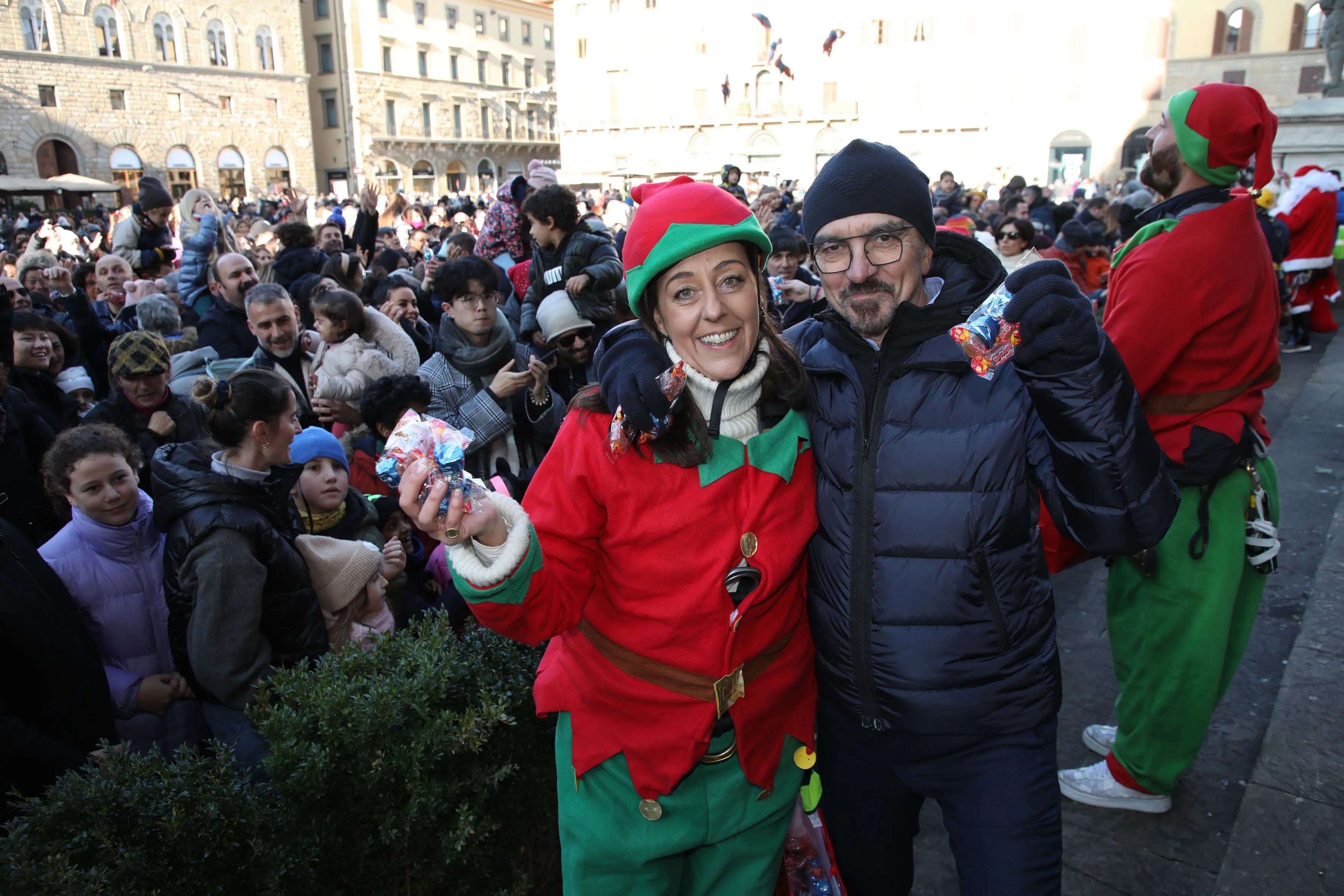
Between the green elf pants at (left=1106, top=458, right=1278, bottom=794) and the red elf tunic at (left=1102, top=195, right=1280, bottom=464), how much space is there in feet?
0.78

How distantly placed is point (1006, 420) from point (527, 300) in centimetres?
367

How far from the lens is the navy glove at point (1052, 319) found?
1577mm

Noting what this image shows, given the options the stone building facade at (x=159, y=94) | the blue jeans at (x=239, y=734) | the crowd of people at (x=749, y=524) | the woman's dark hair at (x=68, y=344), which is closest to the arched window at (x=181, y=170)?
the stone building facade at (x=159, y=94)

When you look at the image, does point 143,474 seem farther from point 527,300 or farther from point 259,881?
point 259,881

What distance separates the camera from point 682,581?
5.82 feet

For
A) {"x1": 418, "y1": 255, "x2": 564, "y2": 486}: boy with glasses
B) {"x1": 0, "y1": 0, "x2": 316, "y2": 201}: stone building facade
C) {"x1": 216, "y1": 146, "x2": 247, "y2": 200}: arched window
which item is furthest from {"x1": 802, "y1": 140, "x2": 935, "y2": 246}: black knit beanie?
{"x1": 216, "y1": 146, "x2": 247, "y2": 200}: arched window

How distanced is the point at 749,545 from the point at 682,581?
0.16m

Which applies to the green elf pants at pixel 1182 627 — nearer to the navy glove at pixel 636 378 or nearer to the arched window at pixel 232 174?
the navy glove at pixel 636 378

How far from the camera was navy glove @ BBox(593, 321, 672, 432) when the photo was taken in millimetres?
1668

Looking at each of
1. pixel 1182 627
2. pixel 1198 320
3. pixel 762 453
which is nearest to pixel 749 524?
pixel 762 453

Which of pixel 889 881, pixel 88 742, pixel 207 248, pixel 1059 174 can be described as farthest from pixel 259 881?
pixel 1059 174

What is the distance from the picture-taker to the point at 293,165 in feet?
160

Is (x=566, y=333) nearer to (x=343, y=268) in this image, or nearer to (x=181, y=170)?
(x=343, y=268)

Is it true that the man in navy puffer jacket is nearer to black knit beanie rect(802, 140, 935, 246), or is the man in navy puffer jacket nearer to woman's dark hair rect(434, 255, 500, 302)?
black knit beanie rect(802, 140, 935, 246)
